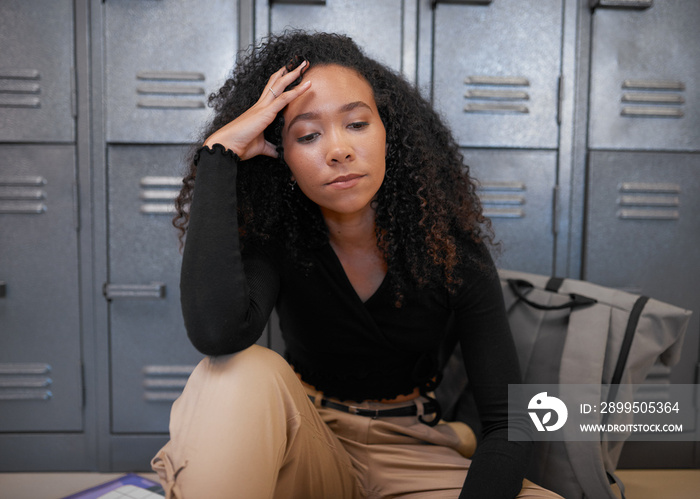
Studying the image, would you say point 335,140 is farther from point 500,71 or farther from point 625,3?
point 625,3

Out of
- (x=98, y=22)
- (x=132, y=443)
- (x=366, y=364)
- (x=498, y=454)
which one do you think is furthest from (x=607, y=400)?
(x=98, y=22)

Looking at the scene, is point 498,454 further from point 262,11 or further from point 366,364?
point 262,11

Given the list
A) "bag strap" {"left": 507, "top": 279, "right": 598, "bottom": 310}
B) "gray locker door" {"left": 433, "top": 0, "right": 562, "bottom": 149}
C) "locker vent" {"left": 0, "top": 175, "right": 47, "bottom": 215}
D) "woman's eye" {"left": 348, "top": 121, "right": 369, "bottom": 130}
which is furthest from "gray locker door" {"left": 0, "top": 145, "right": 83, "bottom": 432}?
"bag strap" {"left": 507, "top": 279, "right": 598, "bottom": 310}

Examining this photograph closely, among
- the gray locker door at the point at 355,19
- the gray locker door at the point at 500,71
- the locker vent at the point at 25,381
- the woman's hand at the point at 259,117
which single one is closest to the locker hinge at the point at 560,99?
the gray locker door at the point at 500,71

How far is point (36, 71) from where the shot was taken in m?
1.53

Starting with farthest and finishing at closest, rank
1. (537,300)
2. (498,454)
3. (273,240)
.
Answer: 1. (537,300)
2. (273,240)
3. (498,454)

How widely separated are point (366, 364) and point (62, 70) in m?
1.32

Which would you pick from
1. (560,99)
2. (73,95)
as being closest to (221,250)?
(73,95)

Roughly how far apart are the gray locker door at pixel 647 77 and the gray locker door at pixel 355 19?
648mm

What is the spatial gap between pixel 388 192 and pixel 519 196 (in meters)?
0.67

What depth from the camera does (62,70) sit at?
1533mm

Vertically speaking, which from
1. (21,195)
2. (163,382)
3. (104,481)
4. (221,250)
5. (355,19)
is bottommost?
(104,481)

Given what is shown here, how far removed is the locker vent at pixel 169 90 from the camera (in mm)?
1527

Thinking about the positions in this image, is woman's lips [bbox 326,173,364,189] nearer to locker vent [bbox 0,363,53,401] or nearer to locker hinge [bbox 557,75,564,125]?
locker hinge [bbox 557,75,564,125]
